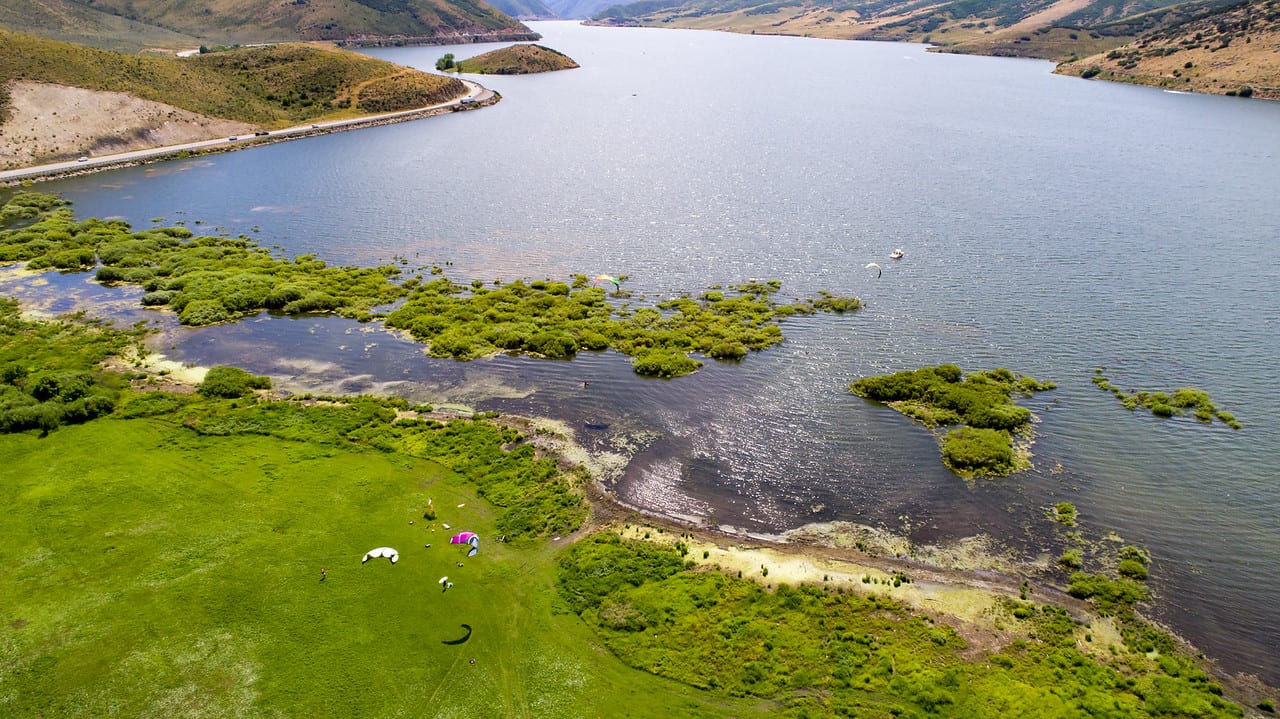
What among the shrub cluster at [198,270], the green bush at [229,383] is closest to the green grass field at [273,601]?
the green bush at [229,383]

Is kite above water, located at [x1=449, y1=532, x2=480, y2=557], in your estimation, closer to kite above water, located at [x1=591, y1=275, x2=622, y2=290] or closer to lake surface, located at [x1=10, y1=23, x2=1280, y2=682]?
lake surface, located at [x1=10, y1=23, x2=1280, y2=682]

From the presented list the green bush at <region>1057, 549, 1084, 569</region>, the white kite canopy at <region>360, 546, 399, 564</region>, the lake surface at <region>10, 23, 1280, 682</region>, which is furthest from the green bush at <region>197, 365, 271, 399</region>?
the green bush at <region>1057, 549, 1084, 569</region>

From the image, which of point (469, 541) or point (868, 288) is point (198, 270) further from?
point (868, 288)

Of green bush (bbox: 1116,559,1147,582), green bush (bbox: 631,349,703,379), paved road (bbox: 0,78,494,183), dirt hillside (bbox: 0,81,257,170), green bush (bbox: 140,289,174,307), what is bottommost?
green bush (bbox: 1116,559,1147,582)

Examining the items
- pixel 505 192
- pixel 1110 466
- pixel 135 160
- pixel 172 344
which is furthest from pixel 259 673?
pixel 135 160

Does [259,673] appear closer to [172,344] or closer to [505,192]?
[172,344]

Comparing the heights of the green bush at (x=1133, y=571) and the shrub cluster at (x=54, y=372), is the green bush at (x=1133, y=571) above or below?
below

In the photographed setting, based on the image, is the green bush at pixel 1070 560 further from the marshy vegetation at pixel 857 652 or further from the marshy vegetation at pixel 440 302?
the marshy vegetation at pixel 440 302
